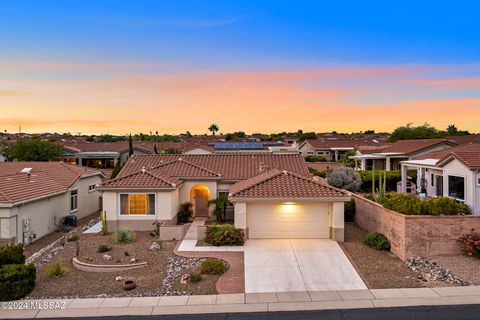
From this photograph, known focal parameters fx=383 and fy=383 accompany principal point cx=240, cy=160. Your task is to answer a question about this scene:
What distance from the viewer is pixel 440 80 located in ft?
123

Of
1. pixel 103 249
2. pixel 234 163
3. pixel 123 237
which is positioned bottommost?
pixel 103 249

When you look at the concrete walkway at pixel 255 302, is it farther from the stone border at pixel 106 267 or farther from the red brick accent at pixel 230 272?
the stone border at pixel 106 267

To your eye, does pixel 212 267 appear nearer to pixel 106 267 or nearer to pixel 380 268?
pixel 106 267

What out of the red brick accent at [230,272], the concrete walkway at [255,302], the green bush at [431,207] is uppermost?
the green bush at [431,207]

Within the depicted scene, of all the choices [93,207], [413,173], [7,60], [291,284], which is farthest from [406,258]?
[7,60]

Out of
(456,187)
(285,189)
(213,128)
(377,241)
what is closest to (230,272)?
(285,189)

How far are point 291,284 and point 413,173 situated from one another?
87.5ft

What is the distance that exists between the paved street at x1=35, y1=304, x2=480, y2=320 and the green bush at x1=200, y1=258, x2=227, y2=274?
12.1 ft

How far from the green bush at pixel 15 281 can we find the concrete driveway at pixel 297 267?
8345mm

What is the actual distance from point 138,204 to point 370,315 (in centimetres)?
1634

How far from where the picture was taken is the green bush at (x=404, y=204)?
61.0ft

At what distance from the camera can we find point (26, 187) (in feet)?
78.4

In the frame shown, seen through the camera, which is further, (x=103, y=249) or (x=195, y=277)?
(x=103, y=249)

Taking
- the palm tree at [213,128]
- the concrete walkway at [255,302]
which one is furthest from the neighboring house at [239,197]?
the palm tree at [213,128]
